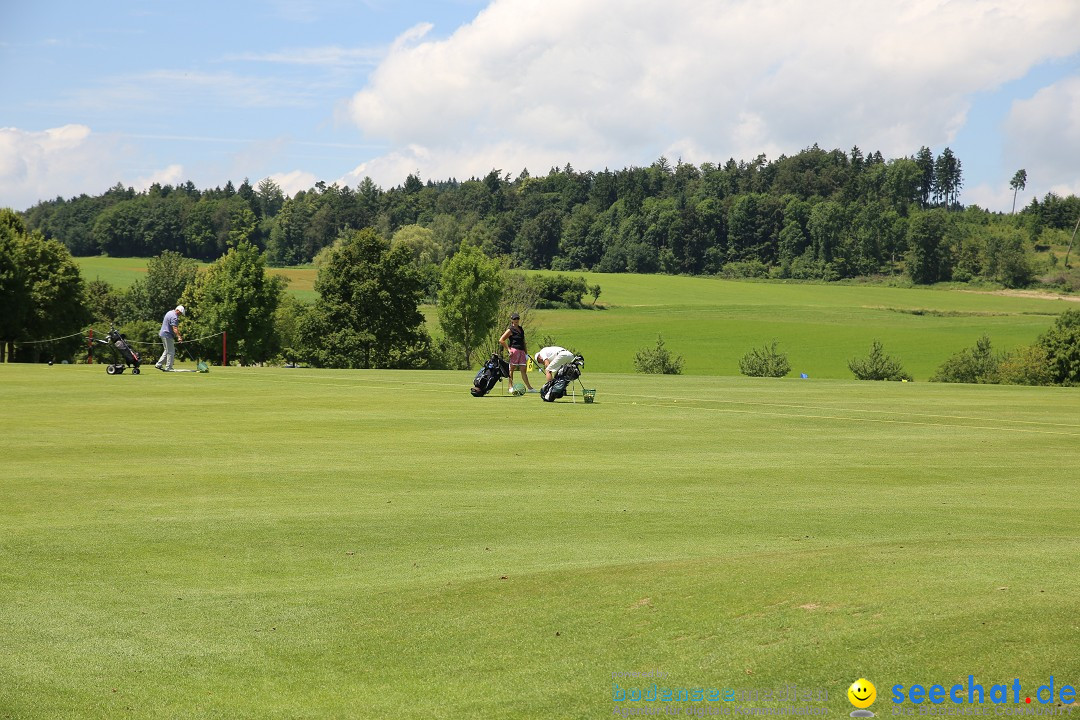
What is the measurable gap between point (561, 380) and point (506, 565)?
755 inches

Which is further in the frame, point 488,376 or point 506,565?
point 488,376

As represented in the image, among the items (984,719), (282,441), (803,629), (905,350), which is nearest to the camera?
(984,719)

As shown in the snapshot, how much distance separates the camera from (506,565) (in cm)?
1070

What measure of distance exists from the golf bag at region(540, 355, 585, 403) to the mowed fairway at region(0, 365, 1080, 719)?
6.46 meters

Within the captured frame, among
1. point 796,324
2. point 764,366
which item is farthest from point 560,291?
point 764,366

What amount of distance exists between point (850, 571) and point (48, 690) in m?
6.41

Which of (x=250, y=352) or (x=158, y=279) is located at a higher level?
(x=158, y=279)

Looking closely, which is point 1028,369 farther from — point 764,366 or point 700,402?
point 700,402

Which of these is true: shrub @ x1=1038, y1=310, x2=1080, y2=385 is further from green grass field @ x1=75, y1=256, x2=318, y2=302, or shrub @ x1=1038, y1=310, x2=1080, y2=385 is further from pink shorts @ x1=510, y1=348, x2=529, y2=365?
green grass field @ x1=75, y1=256, x2=318, y2=302

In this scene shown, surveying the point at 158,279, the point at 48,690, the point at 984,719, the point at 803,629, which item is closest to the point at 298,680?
the point at 48,690

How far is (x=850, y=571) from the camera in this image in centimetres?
933

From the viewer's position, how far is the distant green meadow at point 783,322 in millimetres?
106500

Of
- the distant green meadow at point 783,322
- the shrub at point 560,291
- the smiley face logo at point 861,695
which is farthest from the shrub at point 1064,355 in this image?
the shrub at point 560,291

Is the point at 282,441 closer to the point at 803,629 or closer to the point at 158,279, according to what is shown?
the point at 803,629
